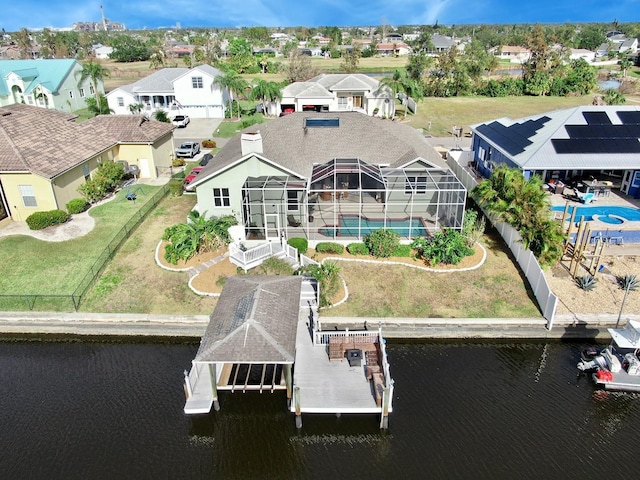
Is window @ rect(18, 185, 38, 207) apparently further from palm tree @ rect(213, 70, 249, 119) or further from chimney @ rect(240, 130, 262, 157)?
palm tree @ rect(213, 70, 249, 119)

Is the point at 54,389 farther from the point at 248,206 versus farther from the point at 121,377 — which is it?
the point at 248,206

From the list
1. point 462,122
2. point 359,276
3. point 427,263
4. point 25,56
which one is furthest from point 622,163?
A: point 25,56

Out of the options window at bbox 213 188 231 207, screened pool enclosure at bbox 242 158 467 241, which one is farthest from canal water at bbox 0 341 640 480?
window at bbox 213 188 231 207

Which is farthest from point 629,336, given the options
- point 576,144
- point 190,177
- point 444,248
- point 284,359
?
point 190,177

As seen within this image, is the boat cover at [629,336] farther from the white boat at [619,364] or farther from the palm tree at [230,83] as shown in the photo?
the palm tree at [230,83]

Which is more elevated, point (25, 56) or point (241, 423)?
point (25, 56)

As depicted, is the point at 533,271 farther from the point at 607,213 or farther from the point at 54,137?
the point at 54,137

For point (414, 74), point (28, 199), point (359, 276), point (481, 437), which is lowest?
point (481, 437)

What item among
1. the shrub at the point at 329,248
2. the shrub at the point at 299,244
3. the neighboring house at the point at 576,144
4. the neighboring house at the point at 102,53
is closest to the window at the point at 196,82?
the neighboring house at the point at 576,144
